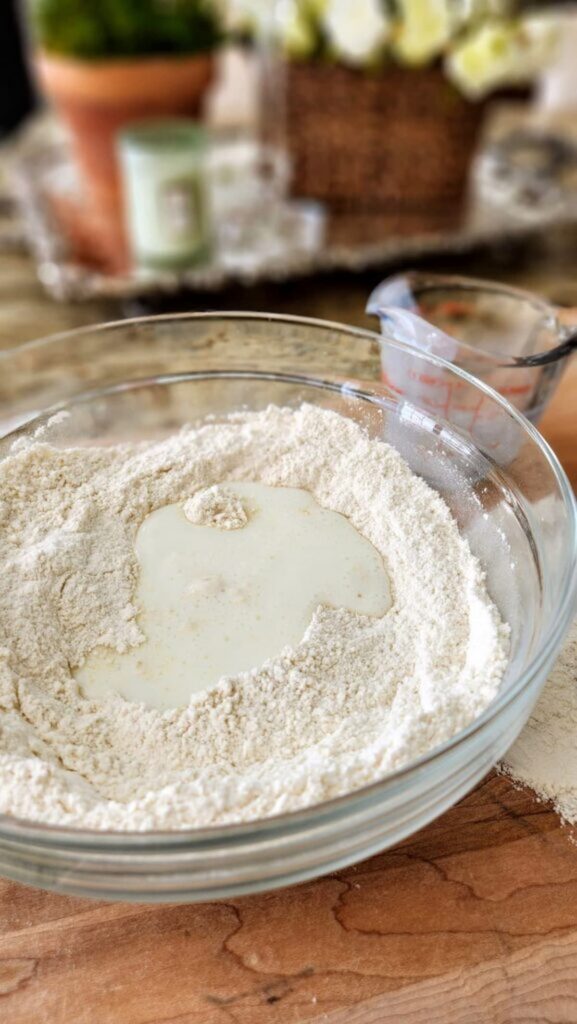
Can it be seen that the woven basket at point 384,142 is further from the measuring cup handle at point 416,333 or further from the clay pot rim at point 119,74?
the measuring cup handle at point 416,333

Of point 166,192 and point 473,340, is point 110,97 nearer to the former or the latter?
point 166,192

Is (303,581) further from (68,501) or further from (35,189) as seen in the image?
(35,189)

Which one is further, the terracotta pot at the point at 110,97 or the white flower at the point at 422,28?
the terracotta pot at the point at 110,97

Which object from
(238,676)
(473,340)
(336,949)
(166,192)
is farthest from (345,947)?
(166,192)

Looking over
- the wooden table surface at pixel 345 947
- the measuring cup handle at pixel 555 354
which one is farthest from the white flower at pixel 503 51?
the wooden table surface at pixel 345 947

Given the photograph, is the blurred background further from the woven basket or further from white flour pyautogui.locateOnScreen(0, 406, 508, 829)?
white flour pyautogui.locateOnScreen(0, 406, 508, 829)

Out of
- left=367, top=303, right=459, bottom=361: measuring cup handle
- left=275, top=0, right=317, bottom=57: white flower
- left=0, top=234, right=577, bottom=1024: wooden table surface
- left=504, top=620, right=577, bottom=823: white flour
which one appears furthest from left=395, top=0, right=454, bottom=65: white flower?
left=0, top=234, right=577, bottom=1024: wooden table surface
